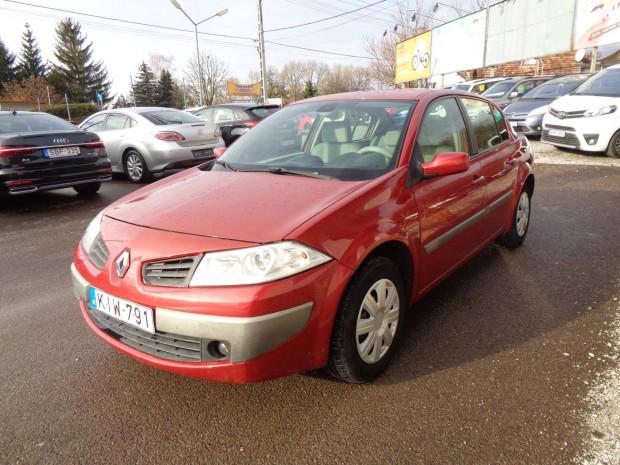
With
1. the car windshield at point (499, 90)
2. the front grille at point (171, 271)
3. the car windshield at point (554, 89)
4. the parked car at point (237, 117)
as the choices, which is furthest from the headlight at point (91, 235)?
the car windshield at point (499, 90)

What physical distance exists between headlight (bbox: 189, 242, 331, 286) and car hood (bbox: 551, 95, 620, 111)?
28.1 ft

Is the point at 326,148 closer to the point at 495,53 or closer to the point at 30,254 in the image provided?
the point at 30,254

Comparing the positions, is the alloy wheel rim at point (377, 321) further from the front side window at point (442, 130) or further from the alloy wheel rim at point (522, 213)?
the alloy wheel rim at point (522, 213)

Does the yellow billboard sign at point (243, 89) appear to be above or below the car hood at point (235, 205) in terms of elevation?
above

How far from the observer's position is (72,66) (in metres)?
58.2

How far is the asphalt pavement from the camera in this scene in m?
1.87

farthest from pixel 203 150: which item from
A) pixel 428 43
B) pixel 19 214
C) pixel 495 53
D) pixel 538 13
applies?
pixel 428 43

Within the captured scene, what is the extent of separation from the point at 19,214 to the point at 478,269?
6.19m

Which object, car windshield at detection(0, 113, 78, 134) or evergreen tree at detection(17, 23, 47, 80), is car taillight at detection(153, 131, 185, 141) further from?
evergreen tree at detection(17, 23, 47, 80)

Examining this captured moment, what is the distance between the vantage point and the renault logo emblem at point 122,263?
201cm

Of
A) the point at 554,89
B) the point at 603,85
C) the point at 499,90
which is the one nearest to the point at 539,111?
the point at 554,89

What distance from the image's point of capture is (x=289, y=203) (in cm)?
217

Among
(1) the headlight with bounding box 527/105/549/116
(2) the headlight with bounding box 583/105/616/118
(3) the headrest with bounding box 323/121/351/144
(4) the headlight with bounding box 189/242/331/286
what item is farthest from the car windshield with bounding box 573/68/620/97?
(4) the headlight with bounding box 189/242/331/286

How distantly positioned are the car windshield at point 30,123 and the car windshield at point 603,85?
9395 millimetres
